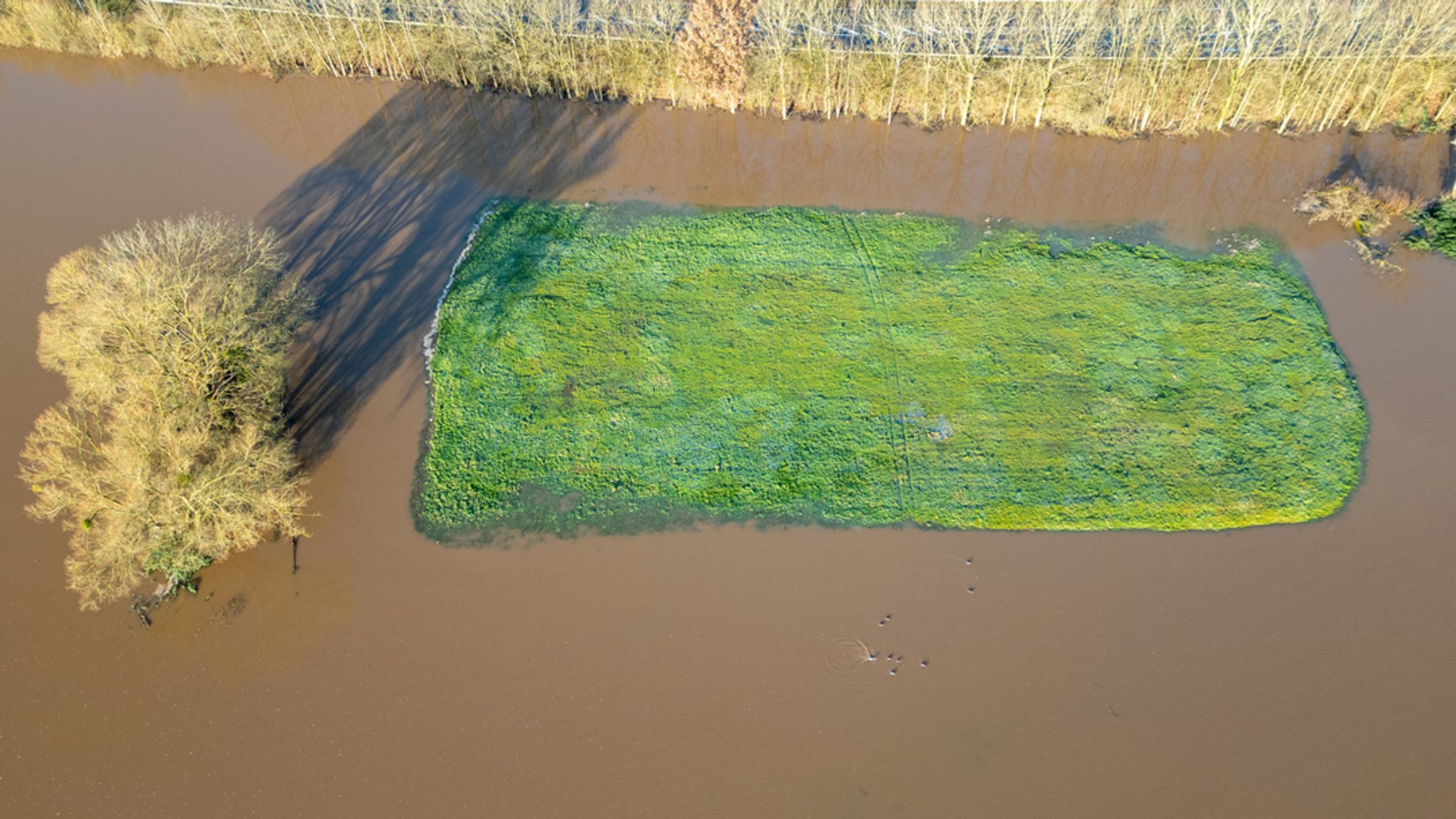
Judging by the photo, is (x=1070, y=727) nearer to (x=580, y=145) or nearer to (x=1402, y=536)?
(x=1402, y=536)

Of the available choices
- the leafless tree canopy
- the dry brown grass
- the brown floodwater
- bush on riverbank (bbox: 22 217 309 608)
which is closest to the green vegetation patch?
the dry brown grass

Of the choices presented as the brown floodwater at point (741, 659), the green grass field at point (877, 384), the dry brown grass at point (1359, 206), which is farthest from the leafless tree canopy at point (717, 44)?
the dry brown grass at point (1359, 206)

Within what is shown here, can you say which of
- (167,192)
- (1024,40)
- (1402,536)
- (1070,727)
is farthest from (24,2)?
(1402,536)

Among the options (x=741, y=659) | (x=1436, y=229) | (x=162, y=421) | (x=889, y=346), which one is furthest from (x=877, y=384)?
(x=1436, y=229)

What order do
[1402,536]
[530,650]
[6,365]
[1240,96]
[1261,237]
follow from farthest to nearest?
[1240,96] < [1261,237] < [6,365] < [1402,536] < [530,650]

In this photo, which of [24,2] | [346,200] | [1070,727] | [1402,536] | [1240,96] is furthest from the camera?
[24,2]

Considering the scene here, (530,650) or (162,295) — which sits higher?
(162,295)

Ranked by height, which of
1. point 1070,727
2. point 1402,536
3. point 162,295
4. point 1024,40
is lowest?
point 1070,727

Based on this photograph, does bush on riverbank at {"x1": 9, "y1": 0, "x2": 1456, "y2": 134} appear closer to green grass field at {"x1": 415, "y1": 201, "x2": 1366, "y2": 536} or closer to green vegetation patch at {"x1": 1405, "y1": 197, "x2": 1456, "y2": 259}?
green vegetation patch at {"x1": 1405, "y1": 197, "x2": 1456, "y2": 259}

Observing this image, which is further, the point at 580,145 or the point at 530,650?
the point at 580,145
